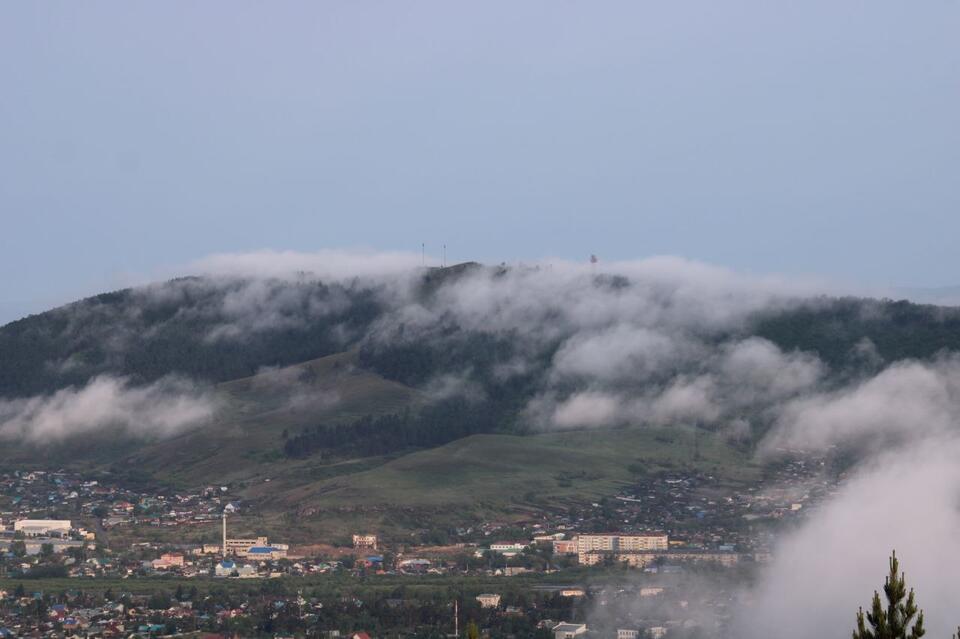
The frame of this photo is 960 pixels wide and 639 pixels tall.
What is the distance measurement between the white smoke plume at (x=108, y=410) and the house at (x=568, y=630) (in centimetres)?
9371

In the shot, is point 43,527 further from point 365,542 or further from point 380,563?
point 380,563

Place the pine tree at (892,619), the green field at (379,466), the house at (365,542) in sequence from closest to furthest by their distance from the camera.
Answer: the pine tree at (892,619), the house at (365,542), the green field at (379,466)

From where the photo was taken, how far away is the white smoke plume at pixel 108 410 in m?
169

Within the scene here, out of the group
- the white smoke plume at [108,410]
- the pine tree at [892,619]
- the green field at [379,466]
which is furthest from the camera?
the white smoke plume at [108,410]

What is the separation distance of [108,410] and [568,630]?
109 meters

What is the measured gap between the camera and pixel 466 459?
139 meters

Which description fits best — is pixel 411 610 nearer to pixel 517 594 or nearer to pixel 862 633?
pixel 517 594

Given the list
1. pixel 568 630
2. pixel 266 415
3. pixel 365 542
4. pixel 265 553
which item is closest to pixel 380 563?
pixel 365 542

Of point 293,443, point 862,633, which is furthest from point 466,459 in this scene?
point 862,633

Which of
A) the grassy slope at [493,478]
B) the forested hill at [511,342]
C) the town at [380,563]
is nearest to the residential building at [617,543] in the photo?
the town at [380,563]

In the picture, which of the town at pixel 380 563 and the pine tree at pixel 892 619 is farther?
the town at pixel 380 563

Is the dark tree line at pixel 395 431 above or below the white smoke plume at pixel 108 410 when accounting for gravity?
below

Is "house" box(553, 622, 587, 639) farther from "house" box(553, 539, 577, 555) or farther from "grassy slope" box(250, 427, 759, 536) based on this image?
"grassy slope" box(250, 427, 759, 536)

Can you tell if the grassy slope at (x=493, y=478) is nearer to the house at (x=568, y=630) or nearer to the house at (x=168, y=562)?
the house at (x=168, y=562)
